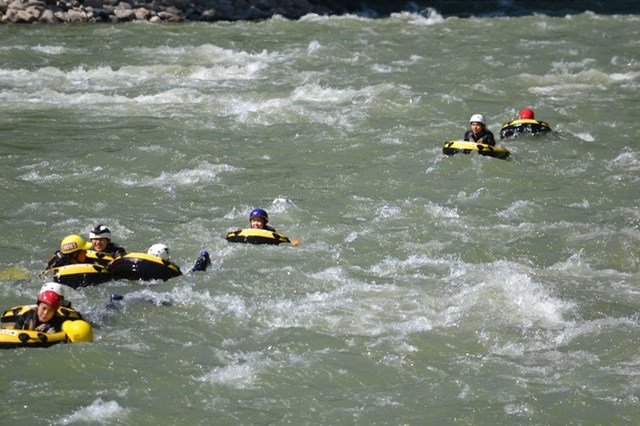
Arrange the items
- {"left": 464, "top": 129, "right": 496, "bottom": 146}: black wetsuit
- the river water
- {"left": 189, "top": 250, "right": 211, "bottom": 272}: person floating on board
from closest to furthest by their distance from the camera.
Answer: the river water
{"left": 189, "top": 250, "right": 211, "bottom": 272}: person floating on board
{"left": 464, "top": 129, "right": 496, "bottom": 146}: black wetsuit

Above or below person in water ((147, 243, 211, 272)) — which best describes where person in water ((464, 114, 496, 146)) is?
above

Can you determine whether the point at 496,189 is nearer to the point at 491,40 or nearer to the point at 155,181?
the point at 155,181

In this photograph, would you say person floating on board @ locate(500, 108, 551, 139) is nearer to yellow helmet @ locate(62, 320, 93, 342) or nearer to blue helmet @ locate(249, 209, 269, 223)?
blue helmet @ locate(249, 209, 269, 223)

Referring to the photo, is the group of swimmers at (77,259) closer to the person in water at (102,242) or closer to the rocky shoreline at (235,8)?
the person in water at (102,242)

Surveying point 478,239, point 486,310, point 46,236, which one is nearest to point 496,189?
point 478,239

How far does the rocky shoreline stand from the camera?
30109 mm

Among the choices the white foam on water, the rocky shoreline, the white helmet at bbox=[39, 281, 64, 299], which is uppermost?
the rocky shoreline

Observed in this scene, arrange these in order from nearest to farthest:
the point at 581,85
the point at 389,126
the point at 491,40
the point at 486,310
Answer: the point at 486,310, the point at 389,126, the point at 581,85, the point at 491,40

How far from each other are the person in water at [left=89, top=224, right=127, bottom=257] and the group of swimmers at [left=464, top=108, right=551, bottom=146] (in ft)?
23.8

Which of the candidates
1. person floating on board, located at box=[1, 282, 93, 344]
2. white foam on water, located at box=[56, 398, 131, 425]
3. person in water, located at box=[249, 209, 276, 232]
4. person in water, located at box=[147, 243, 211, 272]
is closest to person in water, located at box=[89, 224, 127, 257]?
person in water, located at box=[147, 243, 211, 272]

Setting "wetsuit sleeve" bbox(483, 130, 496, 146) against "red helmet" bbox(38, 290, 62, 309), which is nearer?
"red helmet" bbox(38, 290, 62, 309)

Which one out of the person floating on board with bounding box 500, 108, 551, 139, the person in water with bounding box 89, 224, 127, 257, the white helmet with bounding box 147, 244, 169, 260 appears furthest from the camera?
the person floating on board with bounding box 500, 108, 551, 139

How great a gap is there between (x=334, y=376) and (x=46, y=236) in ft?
18.7

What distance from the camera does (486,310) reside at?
1206 centimetres
